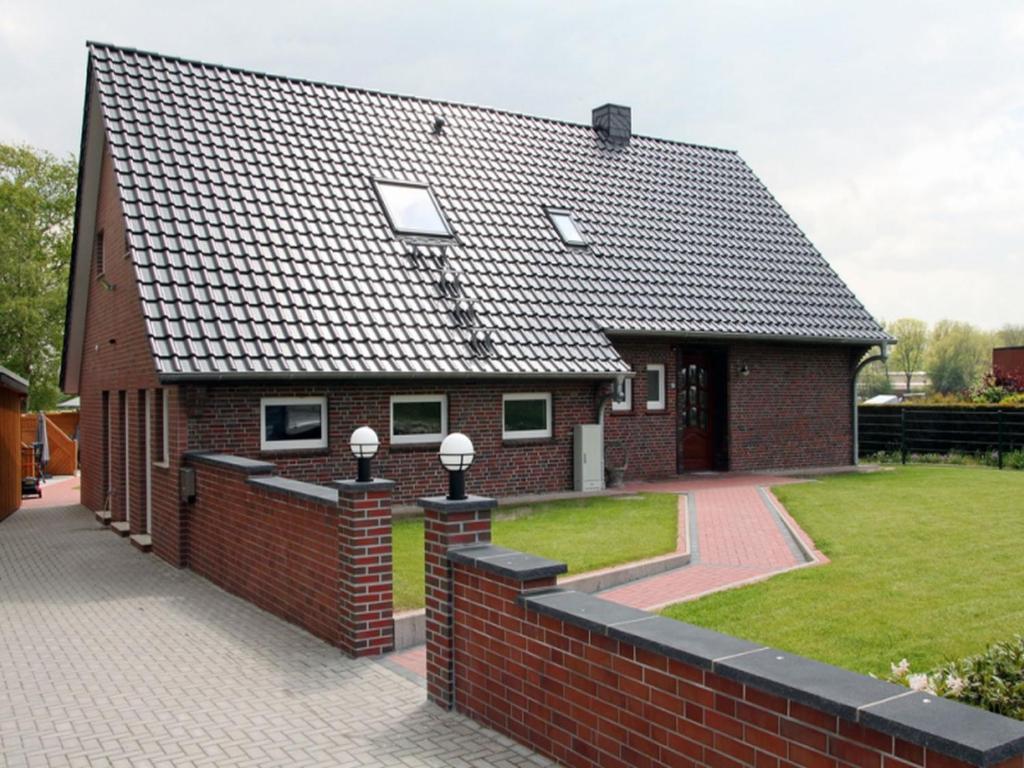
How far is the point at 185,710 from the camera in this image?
616cm

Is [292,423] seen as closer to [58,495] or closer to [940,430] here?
[58,495]

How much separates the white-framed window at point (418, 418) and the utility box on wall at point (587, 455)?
7.87ft

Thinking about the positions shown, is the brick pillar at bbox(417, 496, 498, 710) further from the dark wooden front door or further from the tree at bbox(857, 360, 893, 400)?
the tree at bbox(857, 360, 893, 400)

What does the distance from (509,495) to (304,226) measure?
17.0 feet

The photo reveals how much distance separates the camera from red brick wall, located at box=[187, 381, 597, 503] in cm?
1219

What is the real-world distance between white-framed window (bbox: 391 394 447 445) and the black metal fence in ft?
43.6

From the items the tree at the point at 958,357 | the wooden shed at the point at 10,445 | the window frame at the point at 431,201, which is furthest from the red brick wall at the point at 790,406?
the tree at the point at 958,357

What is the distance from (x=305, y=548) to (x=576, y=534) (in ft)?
13.7

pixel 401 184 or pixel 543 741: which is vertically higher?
pixel 401 184

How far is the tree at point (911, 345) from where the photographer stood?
106812mm

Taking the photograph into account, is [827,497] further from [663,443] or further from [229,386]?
[229,386]

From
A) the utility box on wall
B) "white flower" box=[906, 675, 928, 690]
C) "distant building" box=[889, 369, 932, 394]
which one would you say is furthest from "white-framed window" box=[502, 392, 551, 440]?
"distant building" box=[889, 369, 932, 394]

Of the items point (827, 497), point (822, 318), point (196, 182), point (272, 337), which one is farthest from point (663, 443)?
point (196, 182)

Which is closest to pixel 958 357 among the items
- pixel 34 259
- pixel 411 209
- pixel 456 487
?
pixel 34 259
